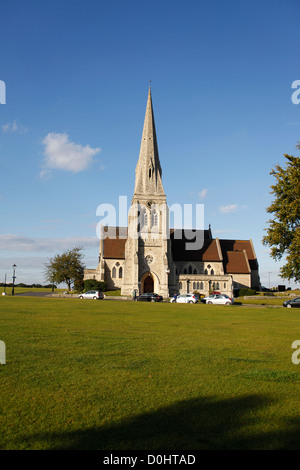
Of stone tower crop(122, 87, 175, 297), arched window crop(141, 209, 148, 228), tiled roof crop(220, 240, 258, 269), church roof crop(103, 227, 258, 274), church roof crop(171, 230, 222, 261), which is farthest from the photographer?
tiled roof crop(220, 240, 258, 269)

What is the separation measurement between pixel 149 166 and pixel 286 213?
34663mm

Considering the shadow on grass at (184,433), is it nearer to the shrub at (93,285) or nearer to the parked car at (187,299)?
the parked car at (187,299)

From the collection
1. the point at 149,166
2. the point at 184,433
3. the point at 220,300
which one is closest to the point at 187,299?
the point at 220,300

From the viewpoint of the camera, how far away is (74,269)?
2849 inches

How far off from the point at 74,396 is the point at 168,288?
54.2 meters

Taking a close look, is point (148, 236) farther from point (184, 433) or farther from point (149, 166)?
point (184, 433)

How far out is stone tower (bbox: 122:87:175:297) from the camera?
5931 centimetres

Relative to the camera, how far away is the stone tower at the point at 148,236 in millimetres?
59312

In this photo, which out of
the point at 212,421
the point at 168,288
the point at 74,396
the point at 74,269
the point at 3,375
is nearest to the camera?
the point at 212,421

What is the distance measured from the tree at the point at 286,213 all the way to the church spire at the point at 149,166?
1199 inches

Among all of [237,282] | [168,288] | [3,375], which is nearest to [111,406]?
[3,375]

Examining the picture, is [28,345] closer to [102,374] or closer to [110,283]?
[102,374]

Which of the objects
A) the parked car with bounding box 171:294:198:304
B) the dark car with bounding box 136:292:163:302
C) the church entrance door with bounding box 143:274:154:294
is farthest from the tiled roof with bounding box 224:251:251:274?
the parked car with bounding box 171:294:198:304

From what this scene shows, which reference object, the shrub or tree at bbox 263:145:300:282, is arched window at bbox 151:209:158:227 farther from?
tree at bbox 263:145:300:282
